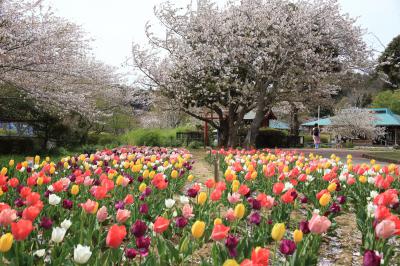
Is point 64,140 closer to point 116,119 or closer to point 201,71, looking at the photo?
point 201,71

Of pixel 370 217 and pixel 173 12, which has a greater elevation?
pixel 173 12

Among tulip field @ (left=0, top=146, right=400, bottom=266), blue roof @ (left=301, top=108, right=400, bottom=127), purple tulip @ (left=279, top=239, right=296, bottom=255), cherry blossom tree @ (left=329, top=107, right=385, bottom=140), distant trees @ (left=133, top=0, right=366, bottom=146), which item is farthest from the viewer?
blue roof @ (left=301, top=108, right=400, bottom=127)

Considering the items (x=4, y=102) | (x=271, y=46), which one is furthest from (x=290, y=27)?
(x=4, y=102)

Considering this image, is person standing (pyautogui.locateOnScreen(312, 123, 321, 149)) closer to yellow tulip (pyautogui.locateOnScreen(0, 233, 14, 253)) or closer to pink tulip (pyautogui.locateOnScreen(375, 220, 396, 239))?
pink tulip (pyautogui.locateOnScreen(375, 220, 396, 239))

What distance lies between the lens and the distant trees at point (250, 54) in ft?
66.9

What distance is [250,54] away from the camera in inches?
827

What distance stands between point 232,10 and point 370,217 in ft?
64.8

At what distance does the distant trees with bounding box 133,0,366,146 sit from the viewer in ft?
66.9

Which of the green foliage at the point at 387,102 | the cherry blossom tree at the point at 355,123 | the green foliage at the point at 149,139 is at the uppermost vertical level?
the green foliage at the point at 387,102

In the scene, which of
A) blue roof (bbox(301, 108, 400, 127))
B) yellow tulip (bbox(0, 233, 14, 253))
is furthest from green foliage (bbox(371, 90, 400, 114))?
yellow tulip (bbox(0, 233, 14, 253))

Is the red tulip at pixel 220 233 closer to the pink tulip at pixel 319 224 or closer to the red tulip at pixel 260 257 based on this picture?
the red tulip at pixel 260 257

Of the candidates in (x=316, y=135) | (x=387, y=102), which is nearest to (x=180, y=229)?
(x=316, y=135)

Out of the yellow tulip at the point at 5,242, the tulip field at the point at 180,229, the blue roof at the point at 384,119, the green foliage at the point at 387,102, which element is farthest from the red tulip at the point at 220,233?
the green foliage at the point at 387,102

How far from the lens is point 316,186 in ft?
19.8
